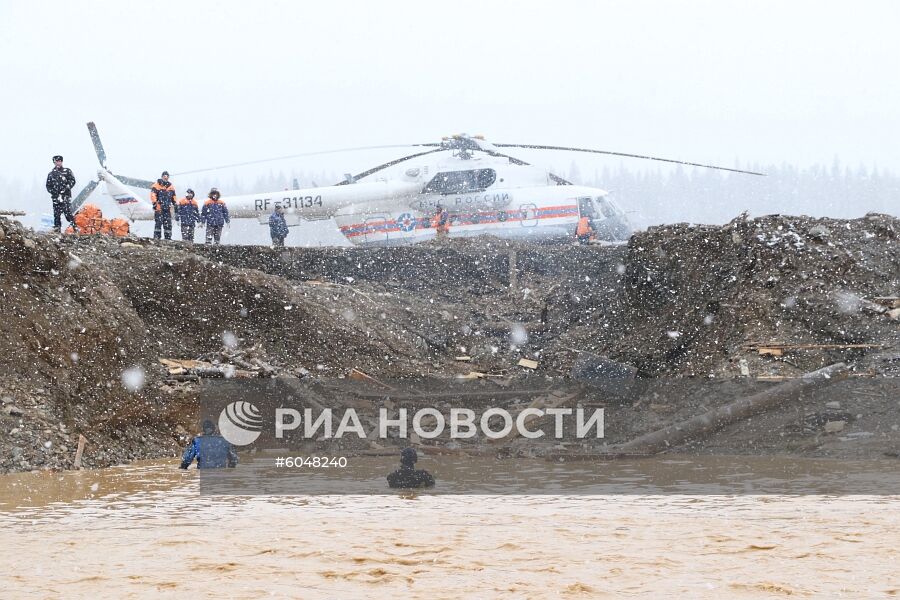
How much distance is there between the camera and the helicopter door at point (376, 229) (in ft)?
89.1

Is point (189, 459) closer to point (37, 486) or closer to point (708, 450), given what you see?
point (37, 486)

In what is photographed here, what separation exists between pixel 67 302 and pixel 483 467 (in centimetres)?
714

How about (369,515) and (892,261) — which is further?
(892,261)

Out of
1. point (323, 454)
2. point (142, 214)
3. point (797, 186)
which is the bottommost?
point (323, 454)

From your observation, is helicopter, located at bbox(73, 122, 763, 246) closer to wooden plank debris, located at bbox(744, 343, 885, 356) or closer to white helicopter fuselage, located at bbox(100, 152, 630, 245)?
white helicopter fuselage, located at bbox(100, 152, 630, 245)

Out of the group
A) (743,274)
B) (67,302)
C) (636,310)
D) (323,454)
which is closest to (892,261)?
(743,274)

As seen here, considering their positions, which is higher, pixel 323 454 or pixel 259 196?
→ pixel 259 196

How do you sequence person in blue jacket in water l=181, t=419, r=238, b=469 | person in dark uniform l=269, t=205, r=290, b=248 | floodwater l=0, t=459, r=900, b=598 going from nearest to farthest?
floodwater l=0, t=459, r=900, b=598
person in blue jacket in water l=181, t=419, r=238, b=469
person in dark uniform l=269, t=205, r=290, b=248

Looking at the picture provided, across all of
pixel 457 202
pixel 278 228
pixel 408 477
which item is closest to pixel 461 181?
pixel 457 202

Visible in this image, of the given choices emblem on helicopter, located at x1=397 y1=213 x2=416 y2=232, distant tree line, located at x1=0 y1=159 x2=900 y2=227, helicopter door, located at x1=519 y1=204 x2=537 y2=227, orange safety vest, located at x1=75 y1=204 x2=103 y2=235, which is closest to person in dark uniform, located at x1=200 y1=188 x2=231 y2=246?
orange safety vest, located at x1=75 y1=204 x2=103 y2=235

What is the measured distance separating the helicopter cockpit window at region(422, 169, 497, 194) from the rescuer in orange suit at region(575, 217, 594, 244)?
2629 millimetres

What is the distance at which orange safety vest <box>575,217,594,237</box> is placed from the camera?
26.3 m

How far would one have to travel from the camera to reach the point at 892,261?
18.7 metres

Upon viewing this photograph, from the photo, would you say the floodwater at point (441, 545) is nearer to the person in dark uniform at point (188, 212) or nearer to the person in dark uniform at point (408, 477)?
the person in dark uniform at point (408, 477)
